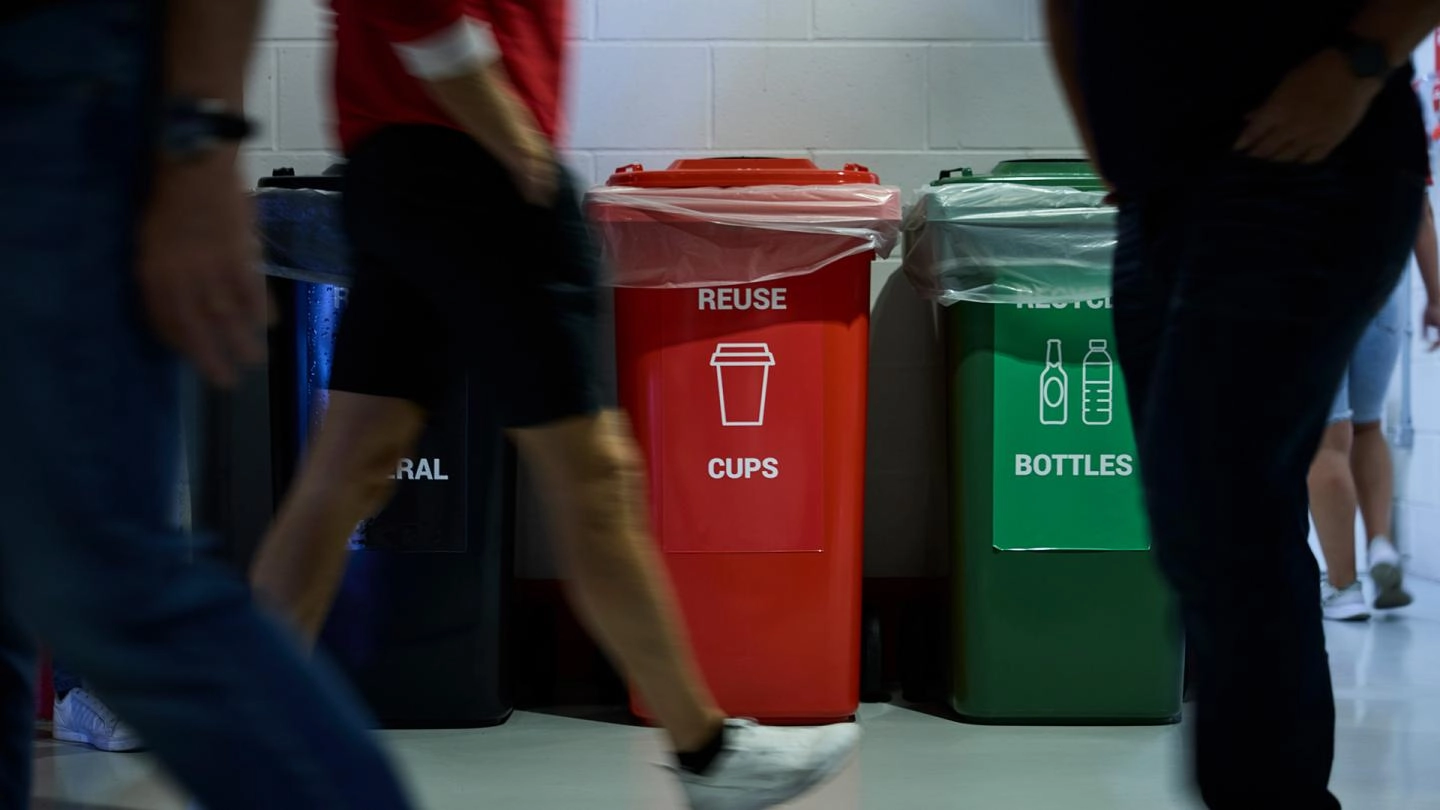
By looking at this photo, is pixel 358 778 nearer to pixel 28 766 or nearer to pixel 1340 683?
pixel 28 766

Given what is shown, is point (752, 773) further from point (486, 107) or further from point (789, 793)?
point (486, 107)

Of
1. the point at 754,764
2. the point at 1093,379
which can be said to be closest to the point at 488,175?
the point at 754,764

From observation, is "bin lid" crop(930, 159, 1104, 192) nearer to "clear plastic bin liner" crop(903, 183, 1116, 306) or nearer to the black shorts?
"clear plastic bin liner" crop(903, 183, 1116, 306)

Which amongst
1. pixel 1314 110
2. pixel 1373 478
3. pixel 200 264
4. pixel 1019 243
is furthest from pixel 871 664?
pixel 200 264

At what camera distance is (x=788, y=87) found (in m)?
3.05

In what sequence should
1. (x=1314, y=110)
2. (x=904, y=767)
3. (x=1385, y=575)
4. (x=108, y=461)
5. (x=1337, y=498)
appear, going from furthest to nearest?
(x=1385, y=575) < (x=1337, y=498) < (x=904, y=767) < (x=1314, y=110) < (x=108, y=461)

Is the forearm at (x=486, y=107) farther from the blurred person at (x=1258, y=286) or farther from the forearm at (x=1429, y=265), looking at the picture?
the forearm at (x=1429, y=265)

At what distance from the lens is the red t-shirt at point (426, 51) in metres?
1.28

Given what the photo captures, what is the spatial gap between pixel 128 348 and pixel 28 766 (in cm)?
35

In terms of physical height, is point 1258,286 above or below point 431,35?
below

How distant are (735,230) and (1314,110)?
4.92 ft

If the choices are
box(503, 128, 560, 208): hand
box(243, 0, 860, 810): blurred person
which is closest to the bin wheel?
Answer: box(243, 0, 860, 810): blurred person

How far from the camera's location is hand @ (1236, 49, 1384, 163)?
3.18ft

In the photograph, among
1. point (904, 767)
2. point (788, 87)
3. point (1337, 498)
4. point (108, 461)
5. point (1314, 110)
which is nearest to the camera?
point (108, 461)
